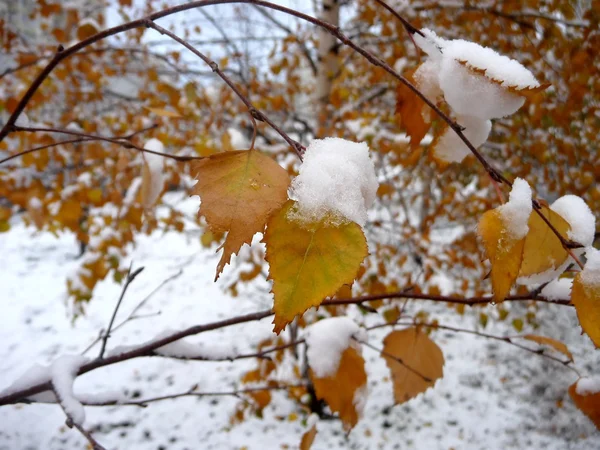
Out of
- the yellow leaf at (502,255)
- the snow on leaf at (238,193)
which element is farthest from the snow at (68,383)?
the yellow leaf at (502,255)

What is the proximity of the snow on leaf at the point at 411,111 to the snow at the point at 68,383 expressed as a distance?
743mm

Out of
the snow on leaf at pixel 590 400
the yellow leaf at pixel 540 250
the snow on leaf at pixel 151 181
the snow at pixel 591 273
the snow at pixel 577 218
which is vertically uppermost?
the snow on leaf at pixel 151 181

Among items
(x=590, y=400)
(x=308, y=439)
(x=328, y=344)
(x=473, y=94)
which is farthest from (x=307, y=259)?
(x=308, y=439)

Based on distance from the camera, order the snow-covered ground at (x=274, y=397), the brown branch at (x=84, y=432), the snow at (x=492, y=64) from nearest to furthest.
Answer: the snow at (x=492, y=64), the brown branch at (x=84, y=432), the snow-covered ground at (x=274, y=397)

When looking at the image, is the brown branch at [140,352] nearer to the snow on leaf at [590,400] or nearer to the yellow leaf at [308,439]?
the yellow leaf at [308,439]

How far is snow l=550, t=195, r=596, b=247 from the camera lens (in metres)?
0.48

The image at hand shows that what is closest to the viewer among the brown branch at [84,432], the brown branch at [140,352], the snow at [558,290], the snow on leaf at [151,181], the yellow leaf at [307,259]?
the yellow leaf at [307,259]

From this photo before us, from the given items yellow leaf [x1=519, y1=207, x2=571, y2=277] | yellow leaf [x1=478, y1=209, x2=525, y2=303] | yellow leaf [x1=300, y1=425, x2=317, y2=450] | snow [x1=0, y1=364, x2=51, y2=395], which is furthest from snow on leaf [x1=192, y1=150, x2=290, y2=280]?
yellow leaf [x1=300, y1=425, x2=317, y2=450]

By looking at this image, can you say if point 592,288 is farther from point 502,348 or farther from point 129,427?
point 502,348

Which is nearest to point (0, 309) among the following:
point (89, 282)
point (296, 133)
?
point (89, 282)

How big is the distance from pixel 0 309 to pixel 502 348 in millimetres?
5423

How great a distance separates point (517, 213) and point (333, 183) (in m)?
0.20

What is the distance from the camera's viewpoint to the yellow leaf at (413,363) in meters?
0.85

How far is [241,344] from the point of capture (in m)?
3.74
